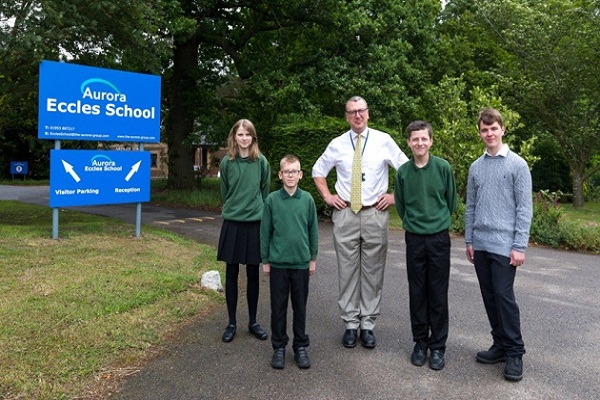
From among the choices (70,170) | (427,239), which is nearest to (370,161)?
(427,239)

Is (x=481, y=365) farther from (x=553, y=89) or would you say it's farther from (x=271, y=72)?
(x=553, y=89)

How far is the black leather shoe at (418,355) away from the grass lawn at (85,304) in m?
2.03

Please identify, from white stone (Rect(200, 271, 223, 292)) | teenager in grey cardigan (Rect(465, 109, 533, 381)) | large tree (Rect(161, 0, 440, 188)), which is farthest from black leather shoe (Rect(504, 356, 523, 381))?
large tree (Rect(161, 0, 440, 188))

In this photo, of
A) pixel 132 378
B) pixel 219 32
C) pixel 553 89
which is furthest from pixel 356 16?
pixel 132 378

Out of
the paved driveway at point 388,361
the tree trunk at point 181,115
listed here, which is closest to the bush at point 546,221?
the paved driveway at point 388,361

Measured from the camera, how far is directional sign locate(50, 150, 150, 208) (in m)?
7.83

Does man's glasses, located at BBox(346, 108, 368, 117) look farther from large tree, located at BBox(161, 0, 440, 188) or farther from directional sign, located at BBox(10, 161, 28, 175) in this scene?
directional sign, located at BBox(10, 161, 28, 175)

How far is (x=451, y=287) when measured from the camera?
20.0 ft

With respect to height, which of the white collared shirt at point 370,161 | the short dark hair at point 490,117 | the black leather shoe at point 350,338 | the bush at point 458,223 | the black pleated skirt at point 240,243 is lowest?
the black leather shoe at point 350,338

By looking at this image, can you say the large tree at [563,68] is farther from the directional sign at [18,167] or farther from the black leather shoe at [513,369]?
the directional sign at [18,167]

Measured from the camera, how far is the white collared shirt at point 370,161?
4070 mm

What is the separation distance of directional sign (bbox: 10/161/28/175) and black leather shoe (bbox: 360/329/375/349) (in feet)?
113

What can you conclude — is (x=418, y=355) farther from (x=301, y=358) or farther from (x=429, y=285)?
(x=301, y=358)

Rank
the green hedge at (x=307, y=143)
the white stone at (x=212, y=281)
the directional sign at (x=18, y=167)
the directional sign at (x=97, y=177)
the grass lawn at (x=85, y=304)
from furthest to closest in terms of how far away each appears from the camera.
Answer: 1. the directional sign at (x=18, y=167)
2. the green hedge at (x=307, y=143)
3. the directional sign at (x=97, y=177)
4. the white stone at (x=212, y=281)
5. the grass lawn at (x=85, y=304)
